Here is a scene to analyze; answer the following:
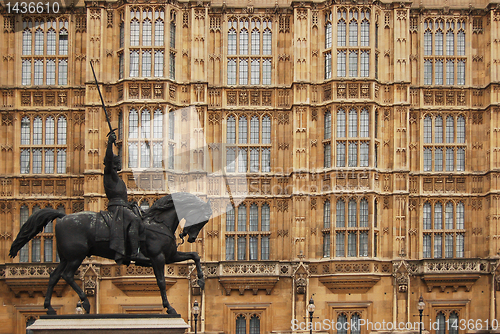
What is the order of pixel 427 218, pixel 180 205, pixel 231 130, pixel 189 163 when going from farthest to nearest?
pixel 231 130, pixel 427 218, pixel 189 163, pixel 180 205

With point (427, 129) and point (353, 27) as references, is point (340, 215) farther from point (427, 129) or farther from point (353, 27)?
point (353, 27)

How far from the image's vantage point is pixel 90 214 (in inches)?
875

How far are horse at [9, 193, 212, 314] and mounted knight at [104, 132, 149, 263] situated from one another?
0.30 m

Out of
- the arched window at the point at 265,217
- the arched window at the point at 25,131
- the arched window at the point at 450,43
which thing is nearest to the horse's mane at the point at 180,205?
the arched window at the point at 265,217

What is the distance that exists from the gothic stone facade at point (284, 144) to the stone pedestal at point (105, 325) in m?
21.4

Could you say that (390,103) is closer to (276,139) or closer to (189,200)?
(276,139)

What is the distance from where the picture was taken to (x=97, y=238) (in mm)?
21922

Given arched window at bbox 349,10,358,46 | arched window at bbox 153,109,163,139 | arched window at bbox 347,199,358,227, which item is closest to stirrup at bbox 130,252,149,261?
arched window at bbox 153,109,163,139

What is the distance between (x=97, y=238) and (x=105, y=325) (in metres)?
2.28

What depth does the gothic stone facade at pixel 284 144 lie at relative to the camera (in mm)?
43094

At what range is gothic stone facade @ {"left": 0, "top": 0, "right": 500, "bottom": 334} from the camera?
141ft

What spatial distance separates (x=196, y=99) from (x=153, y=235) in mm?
22762

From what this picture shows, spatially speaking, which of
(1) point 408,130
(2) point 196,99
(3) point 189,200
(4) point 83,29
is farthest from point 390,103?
(3) point 189,200

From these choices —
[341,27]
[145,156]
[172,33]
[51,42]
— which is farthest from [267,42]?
[51,42]
